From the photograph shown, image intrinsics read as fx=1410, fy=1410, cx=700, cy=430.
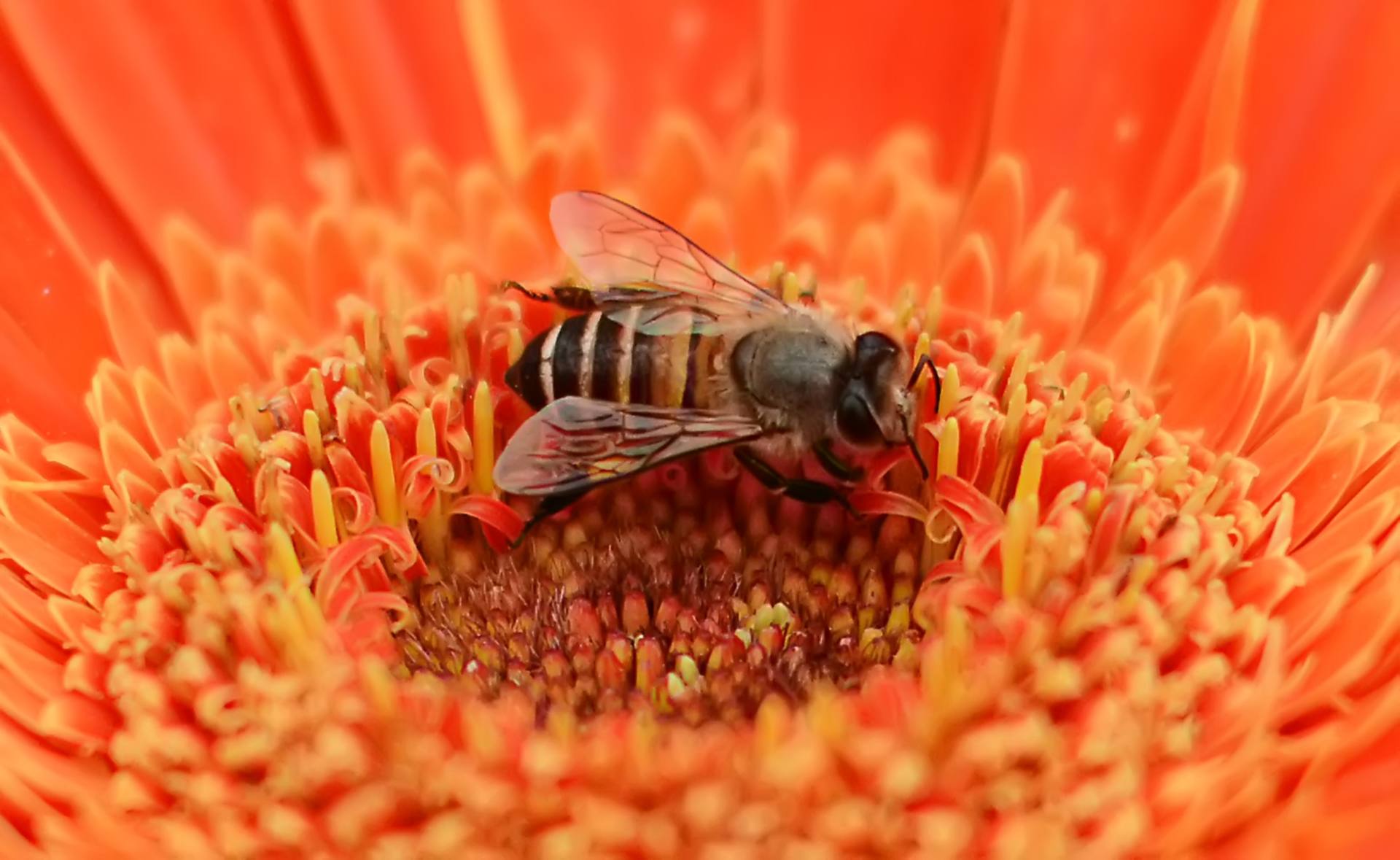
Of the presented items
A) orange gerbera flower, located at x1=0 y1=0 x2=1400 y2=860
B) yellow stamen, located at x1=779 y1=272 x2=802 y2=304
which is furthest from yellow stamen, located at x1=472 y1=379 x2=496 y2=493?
yellow stamen, located at x1=779 y1=272 x2=802 y2=304

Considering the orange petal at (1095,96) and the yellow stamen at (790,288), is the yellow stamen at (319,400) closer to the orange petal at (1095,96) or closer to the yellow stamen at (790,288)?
the yellow stamen at (790,288)

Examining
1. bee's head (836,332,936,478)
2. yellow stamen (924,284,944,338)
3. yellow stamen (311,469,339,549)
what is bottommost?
yellow stamen (311,469,339,549)

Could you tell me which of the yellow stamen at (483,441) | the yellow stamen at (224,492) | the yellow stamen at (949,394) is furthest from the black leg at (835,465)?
the yellow stamen at (224,492)

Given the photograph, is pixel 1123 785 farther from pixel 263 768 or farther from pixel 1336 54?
pixel 1336 54

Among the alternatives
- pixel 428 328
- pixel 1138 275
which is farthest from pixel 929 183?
pixel 428 328

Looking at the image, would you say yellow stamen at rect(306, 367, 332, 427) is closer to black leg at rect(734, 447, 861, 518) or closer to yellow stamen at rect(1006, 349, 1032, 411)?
black leg at rect(734, 447, 861, 518)

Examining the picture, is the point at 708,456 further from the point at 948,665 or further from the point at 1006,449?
the point at 948,665
